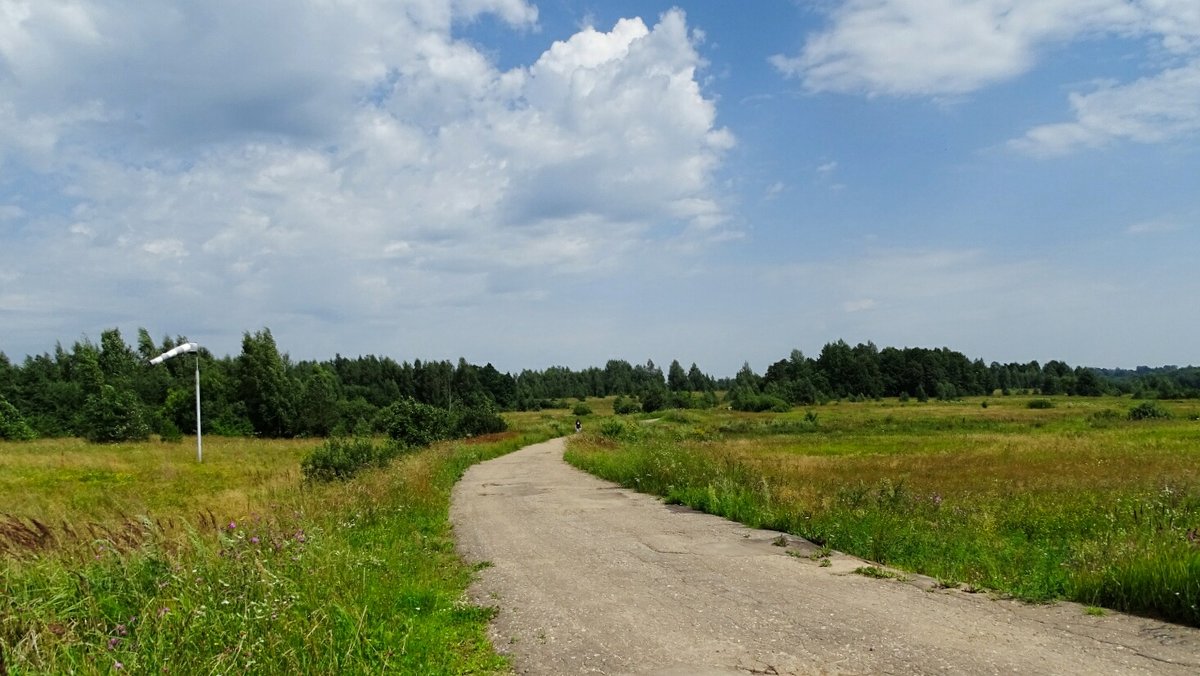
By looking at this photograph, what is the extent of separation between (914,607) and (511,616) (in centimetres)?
407

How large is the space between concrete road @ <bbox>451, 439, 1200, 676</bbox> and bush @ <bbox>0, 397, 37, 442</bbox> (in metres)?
73.9

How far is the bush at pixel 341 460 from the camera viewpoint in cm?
2556

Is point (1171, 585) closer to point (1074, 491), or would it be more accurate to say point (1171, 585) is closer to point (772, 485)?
point (772, 485)

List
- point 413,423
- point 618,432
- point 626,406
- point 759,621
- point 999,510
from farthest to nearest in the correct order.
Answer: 1. point 626,406
2. point 618,432
3. point 413,423
4. point 999,510
5. point 759,621

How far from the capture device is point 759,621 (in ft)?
22.1

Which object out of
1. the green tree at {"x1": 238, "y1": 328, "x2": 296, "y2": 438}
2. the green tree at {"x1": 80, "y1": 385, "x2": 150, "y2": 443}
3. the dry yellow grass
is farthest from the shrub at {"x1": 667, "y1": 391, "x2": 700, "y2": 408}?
the dry yellow grass

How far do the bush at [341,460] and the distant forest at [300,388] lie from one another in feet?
62.7

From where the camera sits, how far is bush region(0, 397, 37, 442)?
211 ft

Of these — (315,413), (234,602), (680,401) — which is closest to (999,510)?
(234,602)

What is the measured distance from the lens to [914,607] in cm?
696

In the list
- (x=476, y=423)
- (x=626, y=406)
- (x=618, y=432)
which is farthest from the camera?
(x=626, y=406)

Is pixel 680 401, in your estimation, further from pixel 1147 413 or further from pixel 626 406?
pixel 1147 413

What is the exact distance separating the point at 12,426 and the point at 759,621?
8025 cm

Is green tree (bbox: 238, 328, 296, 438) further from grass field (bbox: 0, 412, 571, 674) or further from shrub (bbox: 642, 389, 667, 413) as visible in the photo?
grass field (bbox: 0, 412, 571, 674)
